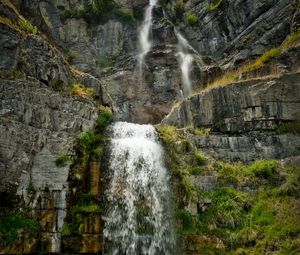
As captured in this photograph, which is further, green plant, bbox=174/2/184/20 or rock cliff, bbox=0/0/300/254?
green plant, bbox=174/2/184/20

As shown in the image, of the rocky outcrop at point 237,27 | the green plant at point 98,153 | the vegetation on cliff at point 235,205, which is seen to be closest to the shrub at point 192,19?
the rocky outcrop at point 237,27

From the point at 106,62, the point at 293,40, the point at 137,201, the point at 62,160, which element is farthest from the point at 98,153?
the point at 106,62

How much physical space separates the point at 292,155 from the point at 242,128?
3.22 meters

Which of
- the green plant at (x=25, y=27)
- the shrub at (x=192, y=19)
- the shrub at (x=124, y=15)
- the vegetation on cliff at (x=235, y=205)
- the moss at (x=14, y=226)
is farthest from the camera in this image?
the shrub at (x=192, y=19)

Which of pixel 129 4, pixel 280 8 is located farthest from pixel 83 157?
pixel 129 4

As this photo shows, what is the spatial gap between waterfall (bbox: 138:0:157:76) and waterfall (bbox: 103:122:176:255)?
1852 centimetres

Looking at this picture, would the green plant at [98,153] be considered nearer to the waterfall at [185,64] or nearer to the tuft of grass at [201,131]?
the tuft of grass at [201,131]

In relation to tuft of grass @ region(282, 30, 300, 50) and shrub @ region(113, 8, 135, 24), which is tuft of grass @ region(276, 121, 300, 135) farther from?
shrub @ region(113, 8, 135, 24)

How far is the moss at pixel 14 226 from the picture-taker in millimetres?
14023

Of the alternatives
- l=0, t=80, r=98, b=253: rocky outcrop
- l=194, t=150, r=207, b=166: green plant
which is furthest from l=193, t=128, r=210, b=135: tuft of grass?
l=0, t=80, r=98, b=253: rocky outcrop

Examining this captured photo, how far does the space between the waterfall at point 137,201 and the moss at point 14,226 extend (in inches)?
119

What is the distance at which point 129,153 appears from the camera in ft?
61.6

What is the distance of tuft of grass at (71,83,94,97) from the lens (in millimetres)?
20891

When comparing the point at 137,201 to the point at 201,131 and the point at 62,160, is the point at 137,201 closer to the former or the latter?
the point at 62,160
